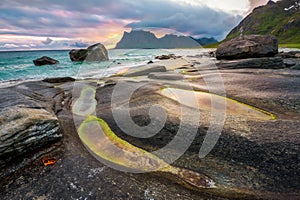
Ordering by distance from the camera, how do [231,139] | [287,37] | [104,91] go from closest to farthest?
[231,139] < [104,91] < [287,37]

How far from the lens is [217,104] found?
302 inches

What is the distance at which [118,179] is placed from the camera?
4.20 metres

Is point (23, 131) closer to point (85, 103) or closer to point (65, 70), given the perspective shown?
point (85, 103)

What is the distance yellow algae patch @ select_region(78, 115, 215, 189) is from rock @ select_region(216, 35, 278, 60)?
2242cm

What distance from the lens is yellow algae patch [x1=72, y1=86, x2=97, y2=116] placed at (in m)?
8.51

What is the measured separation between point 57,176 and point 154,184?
2.06 meters

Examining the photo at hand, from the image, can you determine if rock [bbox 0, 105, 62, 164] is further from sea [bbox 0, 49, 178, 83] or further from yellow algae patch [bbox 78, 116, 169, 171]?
sea [bbox 0, 49, 178, 83]

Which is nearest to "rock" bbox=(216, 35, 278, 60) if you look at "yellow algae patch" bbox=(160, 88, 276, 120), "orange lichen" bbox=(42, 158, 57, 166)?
"yellow algae patch" bbox=(160, 88, 276, 120)

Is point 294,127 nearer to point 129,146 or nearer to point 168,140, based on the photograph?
point 168,140

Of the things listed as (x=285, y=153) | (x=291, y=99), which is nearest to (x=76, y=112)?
(x=285, y=153)

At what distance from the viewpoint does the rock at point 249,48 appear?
78.3ft

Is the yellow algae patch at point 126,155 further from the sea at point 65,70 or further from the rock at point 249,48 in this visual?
the rock at point 249,48

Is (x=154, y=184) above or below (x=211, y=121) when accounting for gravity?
below

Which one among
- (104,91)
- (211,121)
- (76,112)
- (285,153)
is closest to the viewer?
(285,153)
